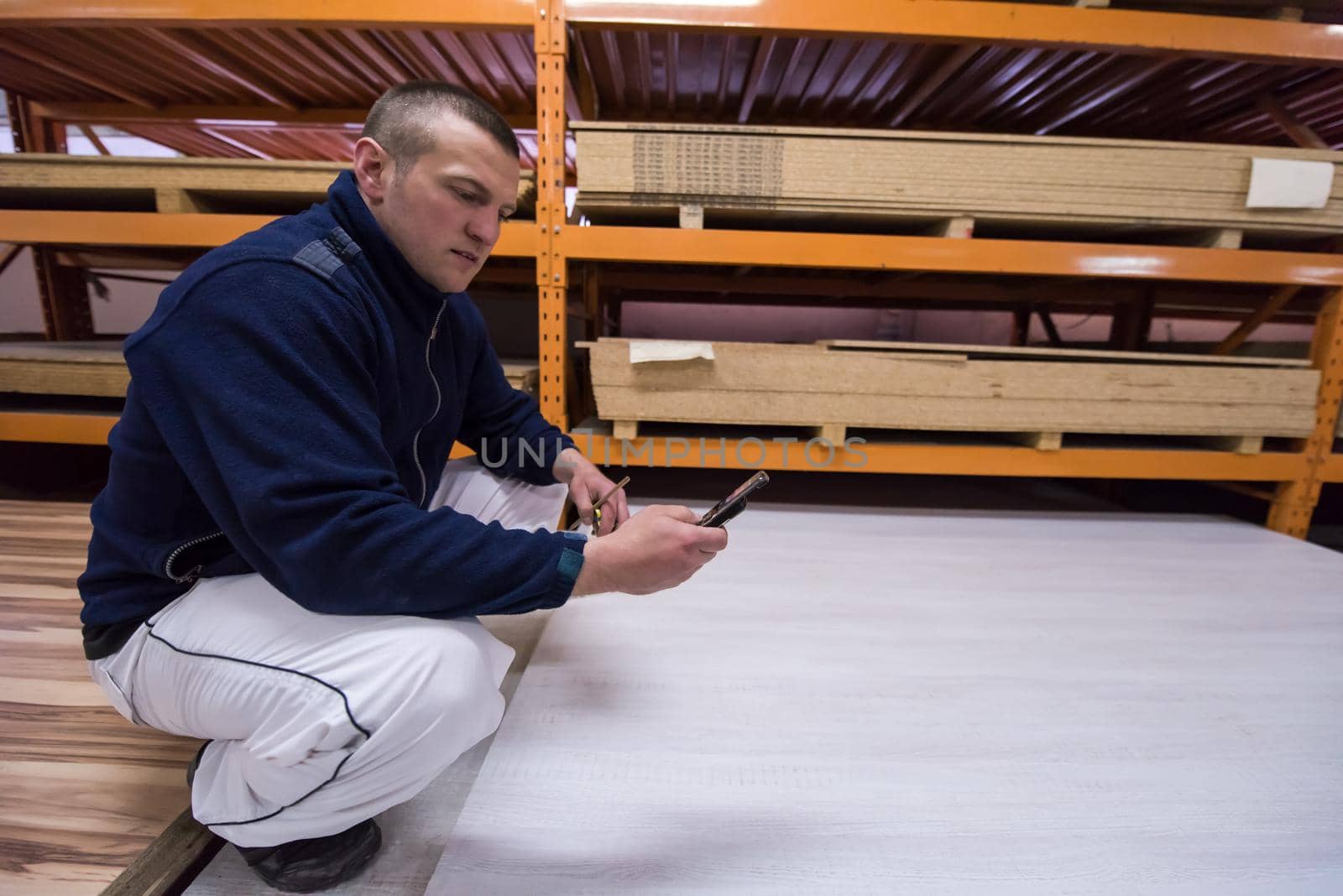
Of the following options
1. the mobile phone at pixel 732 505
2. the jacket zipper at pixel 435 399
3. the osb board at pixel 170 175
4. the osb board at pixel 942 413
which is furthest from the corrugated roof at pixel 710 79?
the mobile phone at pixel 732 505

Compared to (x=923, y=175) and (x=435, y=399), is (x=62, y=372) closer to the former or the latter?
(x=435, y=399)

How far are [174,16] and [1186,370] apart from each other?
372cm

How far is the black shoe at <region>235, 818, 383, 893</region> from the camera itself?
823 mm

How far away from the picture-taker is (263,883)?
2.81 ft

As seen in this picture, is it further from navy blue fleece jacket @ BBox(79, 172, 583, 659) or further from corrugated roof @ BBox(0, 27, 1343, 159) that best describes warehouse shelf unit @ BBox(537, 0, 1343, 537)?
navy blue fleece jacket @ BBox(79, 172, 583, 659)

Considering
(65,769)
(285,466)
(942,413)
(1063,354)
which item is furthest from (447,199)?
(1063,354)

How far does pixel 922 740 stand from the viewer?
1115mm

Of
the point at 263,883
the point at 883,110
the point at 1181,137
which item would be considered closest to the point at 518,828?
the point at 263,883

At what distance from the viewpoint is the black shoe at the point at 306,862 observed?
82 cm

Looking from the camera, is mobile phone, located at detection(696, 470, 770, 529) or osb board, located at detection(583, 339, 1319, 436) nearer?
mobile phone, located at detection(696, 470, 770, 529)

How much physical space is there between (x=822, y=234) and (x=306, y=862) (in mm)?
2101

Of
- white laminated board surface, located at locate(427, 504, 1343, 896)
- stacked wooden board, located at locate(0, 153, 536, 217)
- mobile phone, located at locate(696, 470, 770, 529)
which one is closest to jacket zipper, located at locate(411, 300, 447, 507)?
white laminated board surface, located at locate(427, 504, 1343, 896)

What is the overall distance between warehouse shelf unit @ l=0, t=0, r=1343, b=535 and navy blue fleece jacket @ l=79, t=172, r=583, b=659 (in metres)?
1.13

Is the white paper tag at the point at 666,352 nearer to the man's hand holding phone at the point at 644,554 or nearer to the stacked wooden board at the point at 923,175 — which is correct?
the stacked wooden board at the point at 923,175
